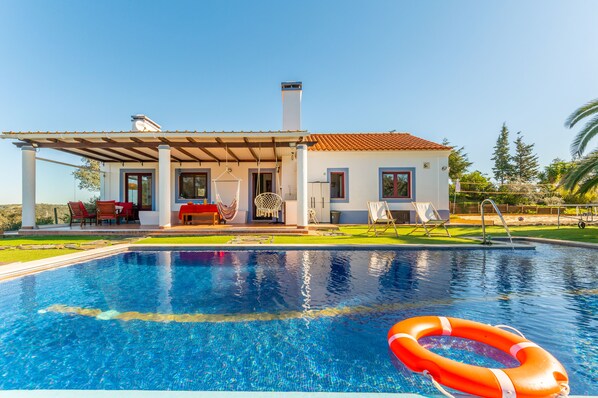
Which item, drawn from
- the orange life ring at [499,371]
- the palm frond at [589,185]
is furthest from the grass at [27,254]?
the palm frond at [589,185]

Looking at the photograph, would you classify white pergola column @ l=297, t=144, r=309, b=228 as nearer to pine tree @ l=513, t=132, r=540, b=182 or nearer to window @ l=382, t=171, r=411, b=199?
window @ l=382, t=171, r=411, b=199

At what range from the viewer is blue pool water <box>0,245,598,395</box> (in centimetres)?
198

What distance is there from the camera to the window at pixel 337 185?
12.8 metres

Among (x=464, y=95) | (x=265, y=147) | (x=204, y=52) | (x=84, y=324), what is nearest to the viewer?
(x=84, y=324)

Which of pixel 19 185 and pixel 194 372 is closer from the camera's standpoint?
pixel 194 372

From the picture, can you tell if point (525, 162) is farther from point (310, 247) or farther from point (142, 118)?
point (142, 118)

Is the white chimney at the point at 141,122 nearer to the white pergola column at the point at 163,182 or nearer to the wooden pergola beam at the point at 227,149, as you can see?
the white pergola column at the point at 163,182

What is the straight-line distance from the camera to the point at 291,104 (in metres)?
11.4

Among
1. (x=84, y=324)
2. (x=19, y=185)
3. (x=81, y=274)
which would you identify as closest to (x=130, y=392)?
(x=84, y=324)

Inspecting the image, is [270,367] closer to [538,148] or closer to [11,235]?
[11,235]

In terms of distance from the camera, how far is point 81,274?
4.67 m

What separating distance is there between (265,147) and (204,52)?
8.45 meters

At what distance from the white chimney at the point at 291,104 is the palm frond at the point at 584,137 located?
32.6 feet

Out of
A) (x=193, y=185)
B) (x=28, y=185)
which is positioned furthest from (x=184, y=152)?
(x=28, y=185)
